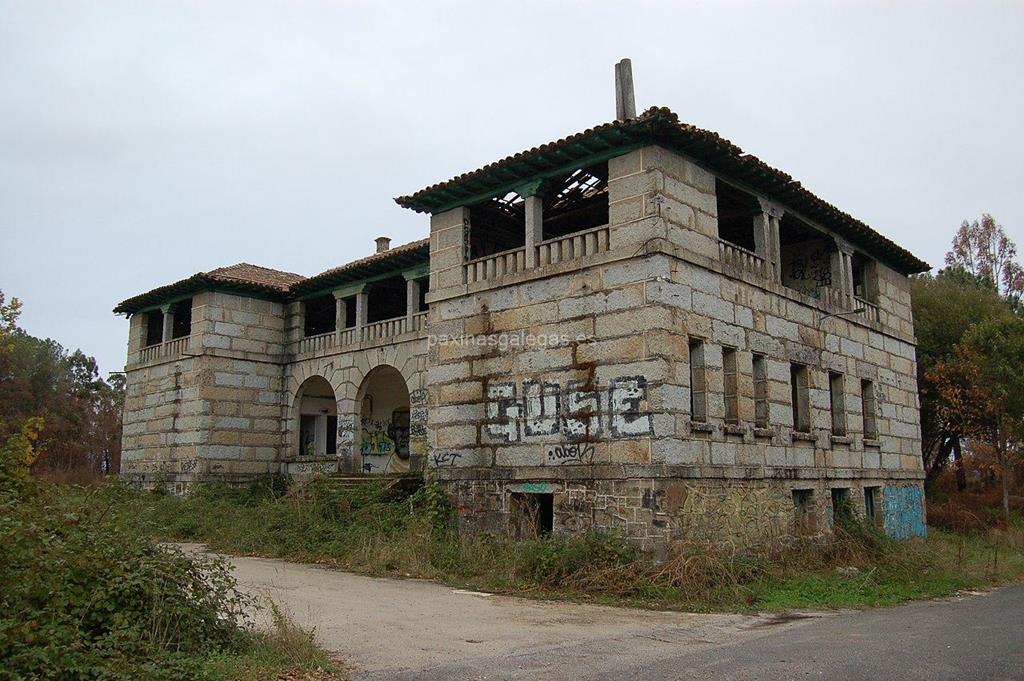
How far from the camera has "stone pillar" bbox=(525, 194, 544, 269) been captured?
15125mm

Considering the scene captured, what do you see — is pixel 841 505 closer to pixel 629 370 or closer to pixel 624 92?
pixel 629 370

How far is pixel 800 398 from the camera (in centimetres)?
1647

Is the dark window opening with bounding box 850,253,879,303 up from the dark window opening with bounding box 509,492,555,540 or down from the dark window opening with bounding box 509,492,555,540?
up

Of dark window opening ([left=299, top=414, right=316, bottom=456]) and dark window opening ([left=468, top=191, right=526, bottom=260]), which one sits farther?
dark window opening ([left=299, top=414, right=316, bottom=456])

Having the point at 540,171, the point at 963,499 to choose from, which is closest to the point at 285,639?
the point at 540,171

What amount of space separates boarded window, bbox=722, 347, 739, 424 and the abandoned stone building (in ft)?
0.13

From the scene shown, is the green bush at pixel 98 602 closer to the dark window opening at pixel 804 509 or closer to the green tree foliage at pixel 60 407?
the dark window opening at pixel 804 509

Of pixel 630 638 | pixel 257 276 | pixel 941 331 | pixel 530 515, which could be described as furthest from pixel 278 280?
pixel 941 331

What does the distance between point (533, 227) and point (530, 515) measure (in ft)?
17.0

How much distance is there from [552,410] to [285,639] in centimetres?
734

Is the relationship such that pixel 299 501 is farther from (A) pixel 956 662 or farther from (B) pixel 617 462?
(A) pixel 956 662

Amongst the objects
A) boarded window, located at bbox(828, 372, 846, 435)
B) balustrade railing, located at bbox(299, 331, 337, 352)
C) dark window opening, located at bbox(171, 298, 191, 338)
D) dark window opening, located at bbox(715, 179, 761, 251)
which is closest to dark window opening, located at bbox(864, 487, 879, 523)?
boarded window, located at bbox(828, 372, 846, 435)

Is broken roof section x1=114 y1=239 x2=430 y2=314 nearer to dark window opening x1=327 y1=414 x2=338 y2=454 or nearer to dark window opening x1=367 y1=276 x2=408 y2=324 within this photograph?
dark window opening x1=367 y1=276 x2=408 y2=324

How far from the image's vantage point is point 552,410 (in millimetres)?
14336
